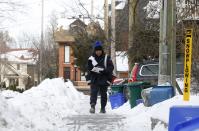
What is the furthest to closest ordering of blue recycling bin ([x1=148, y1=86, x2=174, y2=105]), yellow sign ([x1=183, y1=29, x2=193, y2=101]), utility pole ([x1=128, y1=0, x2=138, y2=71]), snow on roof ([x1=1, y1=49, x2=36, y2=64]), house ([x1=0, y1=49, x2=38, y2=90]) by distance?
1. snow on roof ([x1=1, y1=49, x2=36, y2=64])
2. house ([x1=0, y1=49, x2=38, y2=90])
3. utility pole ([x1=128, y1=0, x2=138, y2=71])
4. blue recycling bin ([x1=148, y1=86, x2=174, y2=105])
5. yellow sign ([x1=183, y1=29, x2=193, y2=101])

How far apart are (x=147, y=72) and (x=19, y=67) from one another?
351ft

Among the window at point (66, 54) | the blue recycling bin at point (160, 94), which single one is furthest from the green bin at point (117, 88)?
the window at point (66, 54)

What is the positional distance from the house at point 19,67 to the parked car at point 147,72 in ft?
280

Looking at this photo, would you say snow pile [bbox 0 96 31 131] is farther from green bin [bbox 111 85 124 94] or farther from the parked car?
green bin [bbox 111 85 124 94]

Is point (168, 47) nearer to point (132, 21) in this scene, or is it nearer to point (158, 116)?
point (158, 116)

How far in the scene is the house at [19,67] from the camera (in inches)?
4267

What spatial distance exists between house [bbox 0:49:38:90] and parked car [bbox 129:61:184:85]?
85.3 m

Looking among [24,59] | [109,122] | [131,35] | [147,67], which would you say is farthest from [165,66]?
[24,59]

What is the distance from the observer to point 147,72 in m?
18.2

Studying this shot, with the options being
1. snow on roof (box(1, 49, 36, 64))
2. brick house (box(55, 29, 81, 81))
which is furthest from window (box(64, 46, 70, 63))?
snow on roof (box(1, 49, 36, 64))

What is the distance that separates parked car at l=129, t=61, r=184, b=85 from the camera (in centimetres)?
1795

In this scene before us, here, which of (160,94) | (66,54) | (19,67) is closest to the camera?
(160,94)

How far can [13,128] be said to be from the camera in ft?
26.6

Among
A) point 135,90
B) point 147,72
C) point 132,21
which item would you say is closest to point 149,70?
point 147,72
